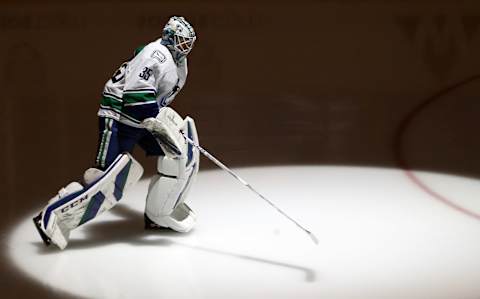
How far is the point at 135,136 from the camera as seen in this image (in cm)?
386

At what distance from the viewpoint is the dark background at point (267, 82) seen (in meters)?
5.34

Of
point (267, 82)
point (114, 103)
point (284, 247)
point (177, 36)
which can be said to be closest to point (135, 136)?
point (114, 103)

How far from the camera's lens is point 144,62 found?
3.67 metres

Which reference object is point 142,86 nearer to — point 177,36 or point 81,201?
point 177,36

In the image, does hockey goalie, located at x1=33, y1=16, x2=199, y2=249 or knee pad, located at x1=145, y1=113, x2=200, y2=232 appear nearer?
hockey goalie, located at x1=33, y1=16, x2=199, y2=249

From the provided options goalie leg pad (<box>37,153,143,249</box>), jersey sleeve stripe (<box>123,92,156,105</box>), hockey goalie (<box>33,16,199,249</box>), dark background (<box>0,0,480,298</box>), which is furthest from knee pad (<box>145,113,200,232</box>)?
dark background (<box>0,0,480,298</box>)

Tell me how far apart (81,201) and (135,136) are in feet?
1.24

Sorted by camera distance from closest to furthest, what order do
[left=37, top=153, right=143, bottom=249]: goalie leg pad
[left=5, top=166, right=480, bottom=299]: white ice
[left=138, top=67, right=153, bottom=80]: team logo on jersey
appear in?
1. [left=5, top=166, right=480, bottom=299]: white ice
2. [left=138, top=67, right=153, bottom=80]: team logo on jersey
3. [left=37, top=153, right=143, bottom=249]: goalie leg pad

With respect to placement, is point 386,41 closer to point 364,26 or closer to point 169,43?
point 364,26

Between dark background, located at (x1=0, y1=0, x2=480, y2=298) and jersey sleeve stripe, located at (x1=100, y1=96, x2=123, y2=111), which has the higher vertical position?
dark background, located at (x1=0, y1=0, x2=480, y2=298)

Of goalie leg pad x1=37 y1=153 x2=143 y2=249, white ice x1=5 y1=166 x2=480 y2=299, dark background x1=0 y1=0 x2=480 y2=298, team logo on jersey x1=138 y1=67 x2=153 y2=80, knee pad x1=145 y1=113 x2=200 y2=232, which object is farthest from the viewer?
dark background x1=0 y1=0 x2=480 y2=298

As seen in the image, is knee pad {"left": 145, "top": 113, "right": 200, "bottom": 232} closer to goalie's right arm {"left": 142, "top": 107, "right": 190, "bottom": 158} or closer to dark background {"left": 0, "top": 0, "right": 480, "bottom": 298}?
goalie's right arm {"left": 142, "top": 107, "right": 190, "bottom": 158}

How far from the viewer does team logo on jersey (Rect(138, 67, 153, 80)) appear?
3645mm

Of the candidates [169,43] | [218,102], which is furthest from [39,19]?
[169,43]
